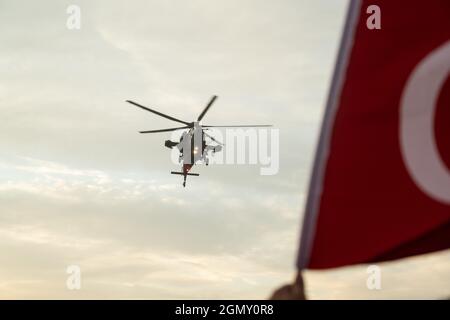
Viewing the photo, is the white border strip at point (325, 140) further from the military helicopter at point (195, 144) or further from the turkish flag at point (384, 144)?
the military helicopter at point (195, 144)

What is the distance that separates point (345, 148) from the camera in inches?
189

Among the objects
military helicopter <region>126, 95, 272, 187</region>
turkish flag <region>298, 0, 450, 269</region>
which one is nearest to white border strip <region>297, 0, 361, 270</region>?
turkish flag <region>298, 0, 450, 269</region>

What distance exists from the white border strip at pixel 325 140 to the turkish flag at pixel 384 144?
1 centimetres

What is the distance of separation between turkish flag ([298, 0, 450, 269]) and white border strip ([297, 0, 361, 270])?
0.03 ft

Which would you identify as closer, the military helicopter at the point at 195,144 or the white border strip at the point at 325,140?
the white border strip at the point at 325,140

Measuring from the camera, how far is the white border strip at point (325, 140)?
181 inches

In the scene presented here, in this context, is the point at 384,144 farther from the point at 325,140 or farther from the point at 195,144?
the point at 195,144

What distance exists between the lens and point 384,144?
4.86 metres

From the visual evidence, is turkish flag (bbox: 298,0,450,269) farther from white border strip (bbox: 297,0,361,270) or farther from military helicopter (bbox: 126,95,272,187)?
military helicopter (bbox: 126,95,272,187)

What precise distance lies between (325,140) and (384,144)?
0.65 m

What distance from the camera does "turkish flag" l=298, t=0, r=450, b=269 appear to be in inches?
182

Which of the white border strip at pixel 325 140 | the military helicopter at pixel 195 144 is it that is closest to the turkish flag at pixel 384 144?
the white border strip at pixel 325 140
